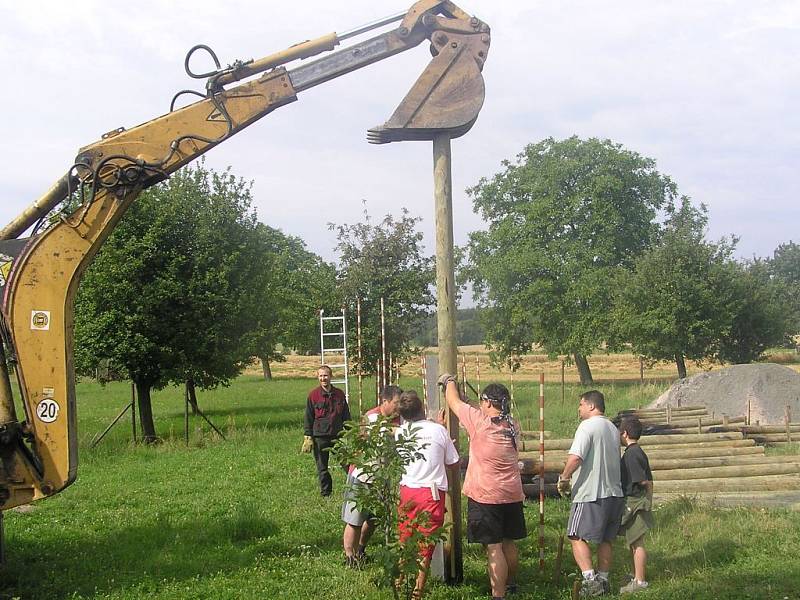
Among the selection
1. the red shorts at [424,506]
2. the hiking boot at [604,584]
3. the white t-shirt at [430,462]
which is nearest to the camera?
the red shorts at [424,506]

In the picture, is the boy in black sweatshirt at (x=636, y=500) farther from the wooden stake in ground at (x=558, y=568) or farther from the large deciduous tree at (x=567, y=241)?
the large deciduous tree at (x=567, y=241)

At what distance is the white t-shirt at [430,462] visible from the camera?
6473 mm

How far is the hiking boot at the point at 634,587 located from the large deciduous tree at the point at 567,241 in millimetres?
28704

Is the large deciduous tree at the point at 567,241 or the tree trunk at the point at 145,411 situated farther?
the large deciduous tree at the point at 567,241

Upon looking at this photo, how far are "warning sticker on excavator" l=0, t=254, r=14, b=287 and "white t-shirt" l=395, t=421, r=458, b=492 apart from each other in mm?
3820

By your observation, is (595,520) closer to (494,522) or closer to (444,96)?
(494,522)

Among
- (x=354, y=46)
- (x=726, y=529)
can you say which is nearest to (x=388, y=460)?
(x=354, y=46)

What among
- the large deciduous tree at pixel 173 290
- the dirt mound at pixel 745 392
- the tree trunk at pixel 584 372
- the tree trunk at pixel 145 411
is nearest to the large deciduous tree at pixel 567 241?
the tree trunk at pixel 584 372

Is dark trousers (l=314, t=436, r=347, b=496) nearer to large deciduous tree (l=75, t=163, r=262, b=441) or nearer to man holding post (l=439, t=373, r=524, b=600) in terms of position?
man holding post (l=439, t=373, r=524, b=600)

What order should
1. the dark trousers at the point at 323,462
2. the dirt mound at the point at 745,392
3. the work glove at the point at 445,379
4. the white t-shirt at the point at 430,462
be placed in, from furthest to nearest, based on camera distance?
the dirt mound at the point at 745,392, the dark trousers at the point at 323,462, the work glove at the point at 445,379, the white t-shirt at the point at 430,462

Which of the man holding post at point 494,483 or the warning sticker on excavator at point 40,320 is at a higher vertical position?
the warning sticker on excavator at point 40,320

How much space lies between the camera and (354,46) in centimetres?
779

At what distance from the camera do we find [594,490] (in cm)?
696

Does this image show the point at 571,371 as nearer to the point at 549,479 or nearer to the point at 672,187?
the point at 672,187
